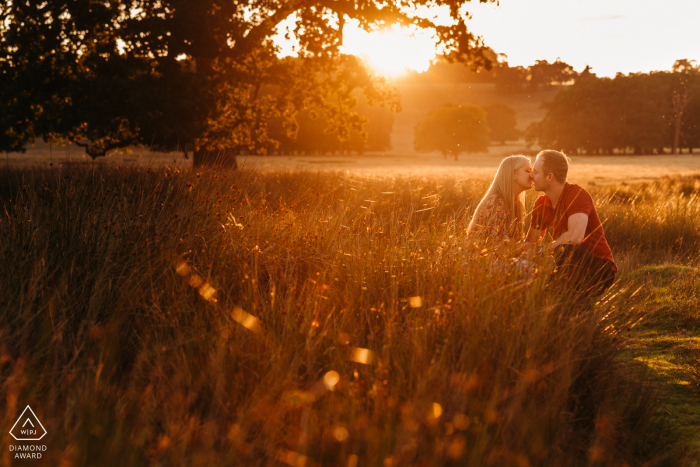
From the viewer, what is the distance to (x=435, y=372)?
97.4 inches

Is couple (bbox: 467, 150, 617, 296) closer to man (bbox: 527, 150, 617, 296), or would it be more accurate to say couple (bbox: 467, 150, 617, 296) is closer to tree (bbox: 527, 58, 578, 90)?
man (bbox: 527, 150, 617, 296)

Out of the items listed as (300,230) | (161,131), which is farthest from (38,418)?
(161,131)

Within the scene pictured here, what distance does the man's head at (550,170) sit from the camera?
4625mm

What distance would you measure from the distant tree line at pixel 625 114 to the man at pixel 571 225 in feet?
232

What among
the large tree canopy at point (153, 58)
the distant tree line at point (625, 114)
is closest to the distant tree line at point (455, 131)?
the distant tree line at point (625, 114)

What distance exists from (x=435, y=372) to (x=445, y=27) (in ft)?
35.9

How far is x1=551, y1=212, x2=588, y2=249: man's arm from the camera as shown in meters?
4.31

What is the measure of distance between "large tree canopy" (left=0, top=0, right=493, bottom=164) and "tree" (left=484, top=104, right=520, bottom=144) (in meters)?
90.9

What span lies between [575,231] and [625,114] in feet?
243

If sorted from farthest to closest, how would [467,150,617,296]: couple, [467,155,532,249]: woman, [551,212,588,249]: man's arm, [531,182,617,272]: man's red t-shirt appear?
1. [467,155,532,249]: woman
2. [531,182,617,272]: man's red t-shirt
3. [551,212,588,249]: man's arm
4. [467,150,617,296]: couple

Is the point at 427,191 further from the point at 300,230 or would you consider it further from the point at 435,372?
the point at 435,372

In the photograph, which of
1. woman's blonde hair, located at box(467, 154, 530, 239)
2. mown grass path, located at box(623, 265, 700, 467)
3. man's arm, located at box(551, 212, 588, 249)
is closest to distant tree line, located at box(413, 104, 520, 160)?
mown grass path, located at box(623, 265, 700, 467)

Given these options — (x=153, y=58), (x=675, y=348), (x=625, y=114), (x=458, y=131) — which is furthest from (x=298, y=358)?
(x=625, y=114)

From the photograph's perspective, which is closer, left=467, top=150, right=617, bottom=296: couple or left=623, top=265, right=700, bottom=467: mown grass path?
left=623, top=265, right=700, bottom=467: mown grass path
